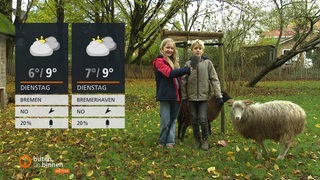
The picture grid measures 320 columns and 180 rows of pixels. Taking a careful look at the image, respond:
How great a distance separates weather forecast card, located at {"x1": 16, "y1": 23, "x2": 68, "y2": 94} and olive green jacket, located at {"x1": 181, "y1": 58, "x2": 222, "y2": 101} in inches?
88.0

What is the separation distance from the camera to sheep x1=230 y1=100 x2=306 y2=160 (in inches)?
234

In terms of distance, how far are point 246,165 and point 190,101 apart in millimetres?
1562

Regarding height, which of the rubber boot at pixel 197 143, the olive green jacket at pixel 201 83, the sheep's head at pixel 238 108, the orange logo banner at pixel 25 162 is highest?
the olive green jacket at pixel 201 83

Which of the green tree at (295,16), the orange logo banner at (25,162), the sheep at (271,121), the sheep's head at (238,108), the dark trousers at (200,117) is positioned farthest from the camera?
the green tree at (295,16)

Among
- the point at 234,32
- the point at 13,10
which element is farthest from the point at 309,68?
the point at 13,10

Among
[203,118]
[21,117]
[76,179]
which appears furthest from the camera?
[203,118]

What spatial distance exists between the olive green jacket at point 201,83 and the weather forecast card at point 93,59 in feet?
5.14

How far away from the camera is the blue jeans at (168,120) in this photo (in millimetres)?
6883

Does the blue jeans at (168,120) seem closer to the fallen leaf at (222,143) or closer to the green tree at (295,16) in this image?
the fallen leaf at (222,143)

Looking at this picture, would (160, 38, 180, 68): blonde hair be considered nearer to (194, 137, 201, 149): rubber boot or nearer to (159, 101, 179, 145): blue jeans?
(159, 101, 179, 145): blue jeans

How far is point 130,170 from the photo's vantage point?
573 cm

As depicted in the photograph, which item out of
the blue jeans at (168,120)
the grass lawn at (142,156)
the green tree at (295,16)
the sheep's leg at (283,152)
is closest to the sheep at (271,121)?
the sheep's leg at (283,152)

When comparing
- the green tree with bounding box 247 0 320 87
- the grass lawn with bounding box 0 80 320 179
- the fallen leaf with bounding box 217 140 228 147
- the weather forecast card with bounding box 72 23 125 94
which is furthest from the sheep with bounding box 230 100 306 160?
the green tree with bounding box 247 0 320 87

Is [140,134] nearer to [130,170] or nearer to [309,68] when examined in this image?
[130,170]
